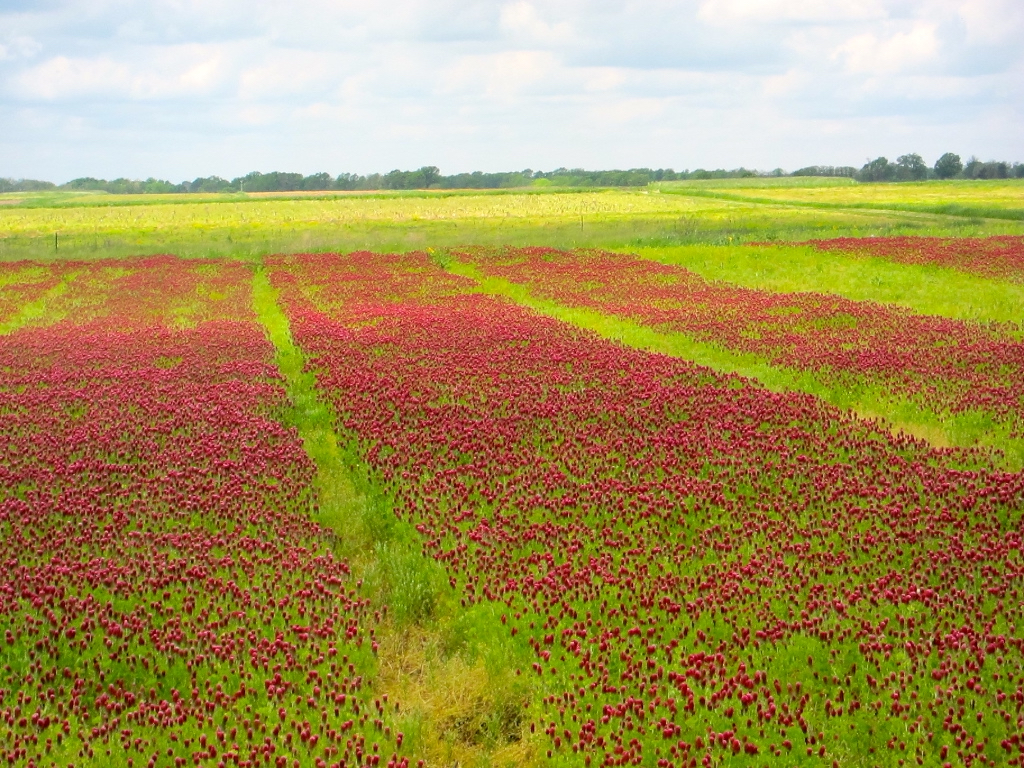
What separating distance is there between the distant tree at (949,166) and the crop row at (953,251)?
149904 mm

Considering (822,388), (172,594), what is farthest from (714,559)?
(822,388)

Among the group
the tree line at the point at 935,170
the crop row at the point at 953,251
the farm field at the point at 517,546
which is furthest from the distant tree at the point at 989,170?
the farm field at the point at 517,546

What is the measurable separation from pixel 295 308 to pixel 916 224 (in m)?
47.8

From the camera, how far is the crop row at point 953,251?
36.4 m

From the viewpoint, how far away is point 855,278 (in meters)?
35.9

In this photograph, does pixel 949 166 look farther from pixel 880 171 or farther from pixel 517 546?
pixel 517 546

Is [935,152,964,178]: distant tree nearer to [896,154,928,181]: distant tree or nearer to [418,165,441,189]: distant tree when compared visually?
[896,154,928,181]: distant tree

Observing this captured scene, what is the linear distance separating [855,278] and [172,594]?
3179cm

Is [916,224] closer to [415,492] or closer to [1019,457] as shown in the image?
[1019,457]

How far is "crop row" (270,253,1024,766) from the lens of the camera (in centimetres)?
743

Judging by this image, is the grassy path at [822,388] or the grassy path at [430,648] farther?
the grassy path at [822,388]

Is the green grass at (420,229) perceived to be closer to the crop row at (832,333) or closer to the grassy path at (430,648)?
the crop row at (832,333)

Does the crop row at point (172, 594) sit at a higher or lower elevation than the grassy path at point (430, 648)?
higher

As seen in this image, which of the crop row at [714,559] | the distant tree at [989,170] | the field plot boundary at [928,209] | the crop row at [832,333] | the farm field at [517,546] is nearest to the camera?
the crop row at [714,559]
